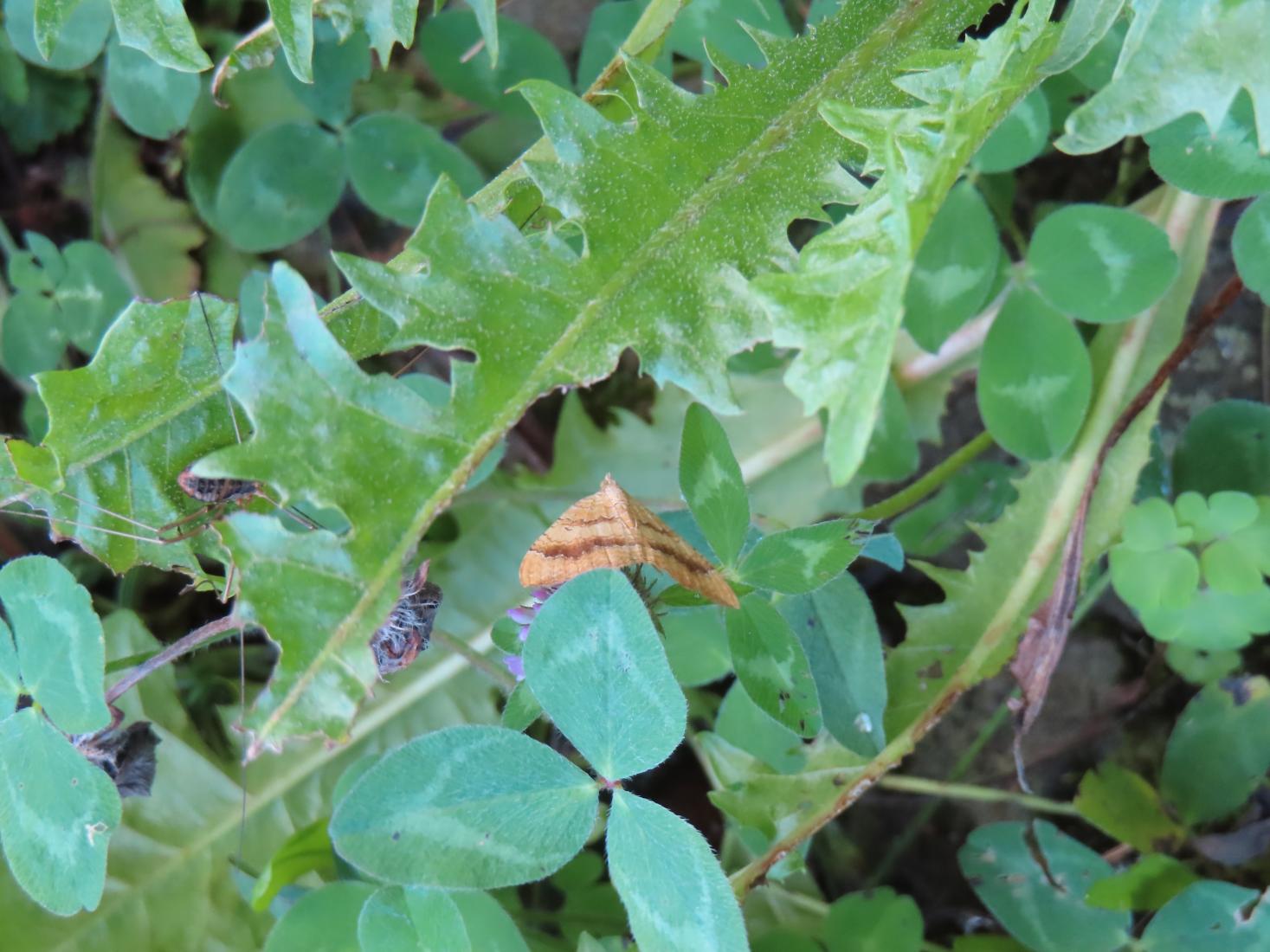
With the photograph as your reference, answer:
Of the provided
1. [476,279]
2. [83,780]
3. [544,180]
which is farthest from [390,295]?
[83,780]

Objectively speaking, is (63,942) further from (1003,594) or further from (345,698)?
(1003,594)

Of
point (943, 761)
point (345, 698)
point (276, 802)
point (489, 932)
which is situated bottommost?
point (943, 761)

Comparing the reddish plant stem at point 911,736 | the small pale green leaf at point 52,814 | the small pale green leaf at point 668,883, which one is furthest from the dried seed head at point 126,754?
the reddish plant stem at point 911,736

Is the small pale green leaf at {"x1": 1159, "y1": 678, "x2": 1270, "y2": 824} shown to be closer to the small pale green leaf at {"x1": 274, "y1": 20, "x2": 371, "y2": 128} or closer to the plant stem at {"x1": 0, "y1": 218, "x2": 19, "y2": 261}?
the small pale green leaf at {"x1": 274, "y1": 20, "x2": 371, "y2": 128}

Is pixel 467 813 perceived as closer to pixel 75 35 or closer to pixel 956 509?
pixel 956 509

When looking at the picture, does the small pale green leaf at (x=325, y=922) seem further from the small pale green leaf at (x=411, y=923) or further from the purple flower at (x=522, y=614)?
the purple flower at (x=522, y=614)
